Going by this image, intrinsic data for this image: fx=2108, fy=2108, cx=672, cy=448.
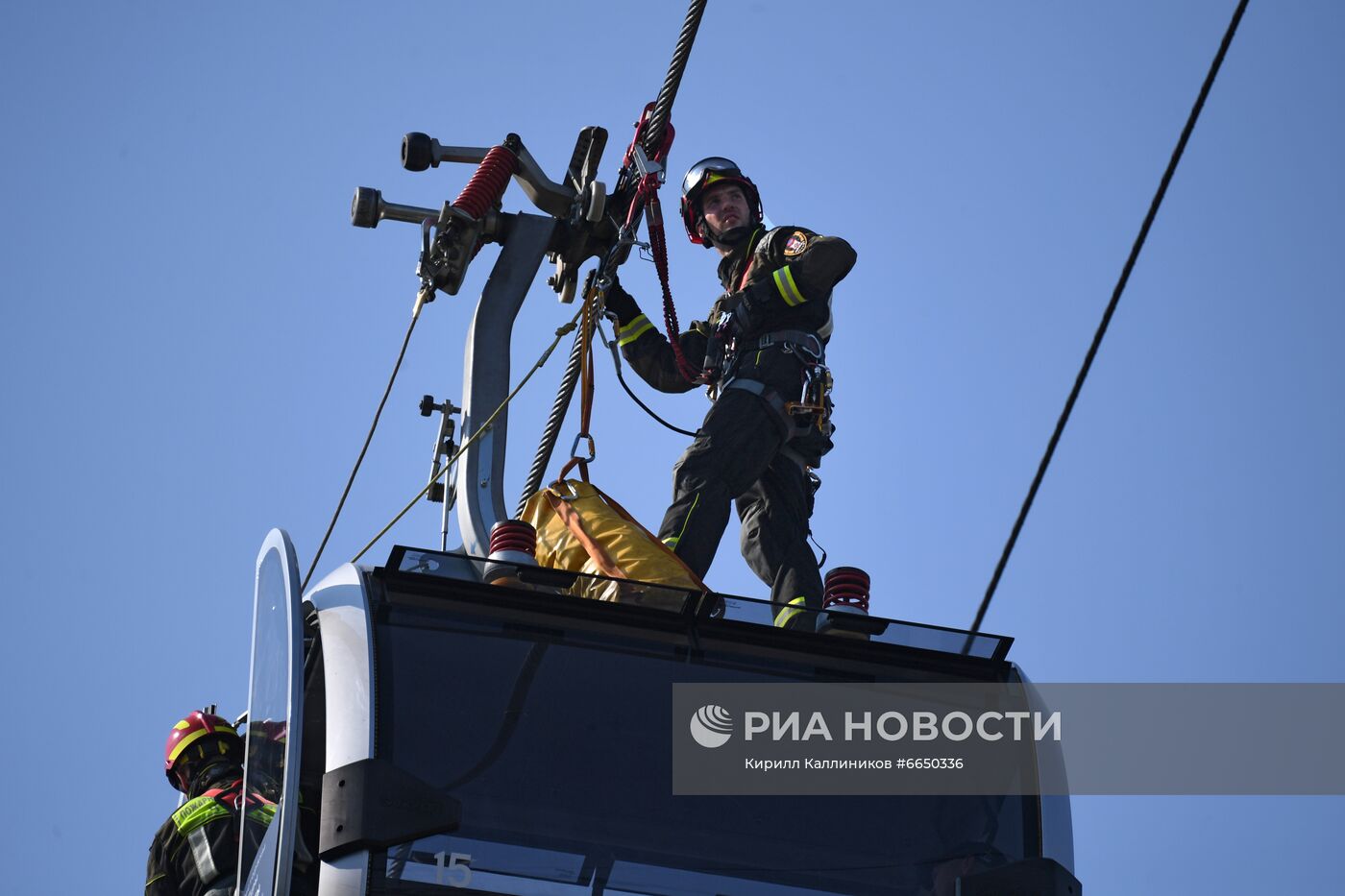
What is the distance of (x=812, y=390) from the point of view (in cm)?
872

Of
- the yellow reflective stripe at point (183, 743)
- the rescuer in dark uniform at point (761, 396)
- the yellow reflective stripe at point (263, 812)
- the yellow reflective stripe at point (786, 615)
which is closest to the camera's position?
the yellow reflective stripe at point (263, 812)

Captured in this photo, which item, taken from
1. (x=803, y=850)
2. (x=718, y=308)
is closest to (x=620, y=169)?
(x=718, y=308)

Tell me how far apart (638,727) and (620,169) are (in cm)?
372

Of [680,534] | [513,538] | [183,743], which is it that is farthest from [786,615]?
[183,743]

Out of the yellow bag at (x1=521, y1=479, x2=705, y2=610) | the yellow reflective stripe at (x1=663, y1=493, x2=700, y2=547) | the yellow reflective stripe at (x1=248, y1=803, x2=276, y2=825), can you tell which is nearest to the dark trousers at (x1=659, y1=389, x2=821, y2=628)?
the yellow reflective stripe at (x1=663, y1=493, x2=700, y2=547)

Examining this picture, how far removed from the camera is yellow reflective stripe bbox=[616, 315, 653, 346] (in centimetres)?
906

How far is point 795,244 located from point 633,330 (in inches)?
32.3

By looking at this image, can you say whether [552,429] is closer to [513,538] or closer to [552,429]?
[552,429]

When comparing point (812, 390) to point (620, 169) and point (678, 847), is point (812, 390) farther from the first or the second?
point (678, 847)

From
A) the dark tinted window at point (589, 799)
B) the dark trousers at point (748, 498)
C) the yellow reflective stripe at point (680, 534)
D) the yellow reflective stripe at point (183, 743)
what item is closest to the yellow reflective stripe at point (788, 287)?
the dark trousers at point (748, 498)

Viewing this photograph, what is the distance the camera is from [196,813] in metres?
6.78

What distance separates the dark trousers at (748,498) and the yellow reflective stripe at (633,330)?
0.61 metres

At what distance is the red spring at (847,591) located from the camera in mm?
6617

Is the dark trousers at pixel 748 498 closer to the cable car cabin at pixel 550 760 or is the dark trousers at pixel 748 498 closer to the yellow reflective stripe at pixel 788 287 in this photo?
the yellow reflective stripe at pixel 788 287
